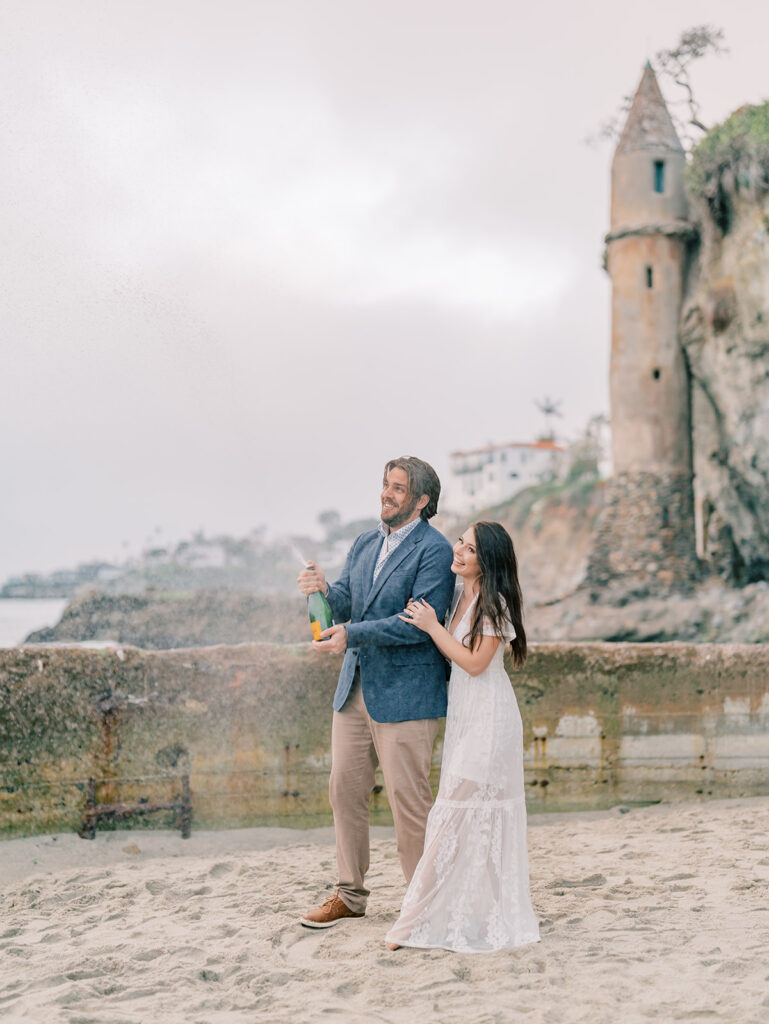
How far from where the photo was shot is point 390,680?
3701 mm

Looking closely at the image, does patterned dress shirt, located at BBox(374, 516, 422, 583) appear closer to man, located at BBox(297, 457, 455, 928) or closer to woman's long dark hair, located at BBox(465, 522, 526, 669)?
man, located at BBox(297, 457, 455, 928)

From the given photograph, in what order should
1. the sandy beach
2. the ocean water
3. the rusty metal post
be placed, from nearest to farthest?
the sandy beach, the rusty metal post, the ocean water

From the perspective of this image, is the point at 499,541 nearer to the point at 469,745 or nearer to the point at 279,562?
the point at 469,745

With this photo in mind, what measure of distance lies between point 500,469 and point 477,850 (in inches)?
2598

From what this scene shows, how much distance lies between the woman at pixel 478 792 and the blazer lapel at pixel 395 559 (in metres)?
0.24

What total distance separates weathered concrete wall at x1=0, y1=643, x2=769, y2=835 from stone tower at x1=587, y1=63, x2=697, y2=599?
1587 cm

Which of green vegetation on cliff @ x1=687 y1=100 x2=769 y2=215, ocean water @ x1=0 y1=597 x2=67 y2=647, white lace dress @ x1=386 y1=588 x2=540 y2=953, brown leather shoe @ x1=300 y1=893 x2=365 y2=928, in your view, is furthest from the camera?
ocean water @ x1=0 y1=597 x2=67 y2=647

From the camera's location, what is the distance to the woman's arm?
11.6ft

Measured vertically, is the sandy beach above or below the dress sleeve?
below

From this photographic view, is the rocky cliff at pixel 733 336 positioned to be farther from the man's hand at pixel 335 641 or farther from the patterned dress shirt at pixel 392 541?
the man's hand at pixel 335 641

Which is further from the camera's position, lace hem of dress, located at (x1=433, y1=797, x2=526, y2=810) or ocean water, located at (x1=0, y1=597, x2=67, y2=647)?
ocean water, located at (x1=0, y1=597, x2=67, y2=647)

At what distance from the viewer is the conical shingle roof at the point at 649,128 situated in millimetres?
22562

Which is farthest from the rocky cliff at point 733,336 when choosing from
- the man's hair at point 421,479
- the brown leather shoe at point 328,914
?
the brown leather shoe at point 328,914

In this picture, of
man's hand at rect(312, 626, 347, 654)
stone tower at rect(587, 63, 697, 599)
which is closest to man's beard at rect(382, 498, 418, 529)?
man's hand at rect(312, 626, 347, 654)
